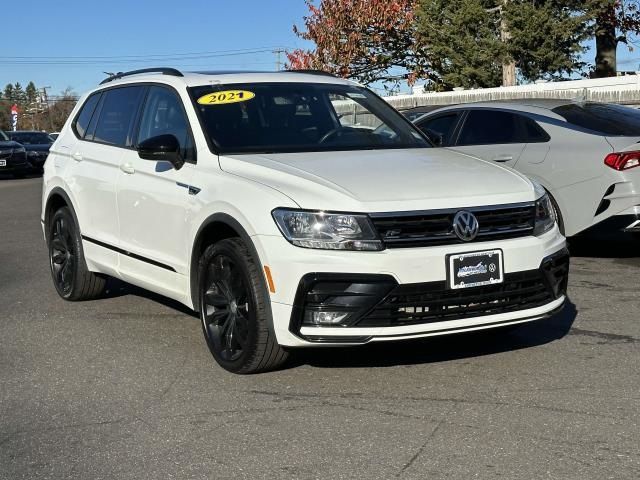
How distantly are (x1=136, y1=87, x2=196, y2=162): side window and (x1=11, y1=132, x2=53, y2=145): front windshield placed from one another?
27.4 meters

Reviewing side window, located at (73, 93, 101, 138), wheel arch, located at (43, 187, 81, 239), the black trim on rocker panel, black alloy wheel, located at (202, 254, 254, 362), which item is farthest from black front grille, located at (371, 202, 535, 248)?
side window, located at (73, 93, 101, 138)

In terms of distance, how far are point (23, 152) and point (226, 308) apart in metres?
25.4

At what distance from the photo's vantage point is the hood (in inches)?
200

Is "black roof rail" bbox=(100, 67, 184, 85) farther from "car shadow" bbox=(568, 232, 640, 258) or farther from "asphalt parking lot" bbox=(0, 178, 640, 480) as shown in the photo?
"car shadow" bbox=(568, 232, 640, 258)

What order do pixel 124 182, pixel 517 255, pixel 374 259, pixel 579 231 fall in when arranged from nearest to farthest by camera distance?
1. pixel 374 259
2. pixel 517 255
3. pixel 124 182
4. pixel 579 231

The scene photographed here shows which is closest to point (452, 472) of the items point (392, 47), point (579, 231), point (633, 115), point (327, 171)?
point (327, 171)

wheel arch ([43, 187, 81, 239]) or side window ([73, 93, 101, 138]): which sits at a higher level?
side window ([73, 93, 101, 138])

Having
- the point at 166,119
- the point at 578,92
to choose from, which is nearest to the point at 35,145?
the point at 578,92

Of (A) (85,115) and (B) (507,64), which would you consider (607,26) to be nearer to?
(B) (507,64)

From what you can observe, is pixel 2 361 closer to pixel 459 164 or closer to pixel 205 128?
pixel 205 128

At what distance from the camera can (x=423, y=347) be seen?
20.0ft

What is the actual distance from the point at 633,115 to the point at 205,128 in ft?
16.5

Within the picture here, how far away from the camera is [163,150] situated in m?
6.00

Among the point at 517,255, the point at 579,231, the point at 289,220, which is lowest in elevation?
the point at 579,231
